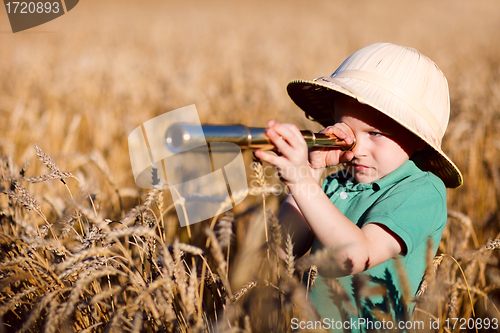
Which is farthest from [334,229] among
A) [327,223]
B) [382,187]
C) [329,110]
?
[329,110]

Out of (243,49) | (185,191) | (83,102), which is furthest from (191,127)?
(243,49)

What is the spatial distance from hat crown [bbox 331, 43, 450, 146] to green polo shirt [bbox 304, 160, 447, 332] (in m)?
0.17

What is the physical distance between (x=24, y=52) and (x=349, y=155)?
4.50 meters

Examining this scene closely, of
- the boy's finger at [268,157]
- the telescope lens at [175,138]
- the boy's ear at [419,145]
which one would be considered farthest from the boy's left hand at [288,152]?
the boy's ear at [419,145]

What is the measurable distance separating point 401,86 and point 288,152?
1.71 feet

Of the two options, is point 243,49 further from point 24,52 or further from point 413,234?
point 413,234

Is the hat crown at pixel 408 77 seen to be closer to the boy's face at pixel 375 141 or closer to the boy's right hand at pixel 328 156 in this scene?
the boy's face at pixel 375 141

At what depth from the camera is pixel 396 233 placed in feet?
3.29

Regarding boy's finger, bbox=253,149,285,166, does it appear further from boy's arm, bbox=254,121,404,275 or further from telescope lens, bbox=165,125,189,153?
telescope lens, bbox=165,125,189,153

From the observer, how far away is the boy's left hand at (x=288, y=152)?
838 mm

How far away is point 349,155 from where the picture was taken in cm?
120

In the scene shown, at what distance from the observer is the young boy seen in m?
1.01

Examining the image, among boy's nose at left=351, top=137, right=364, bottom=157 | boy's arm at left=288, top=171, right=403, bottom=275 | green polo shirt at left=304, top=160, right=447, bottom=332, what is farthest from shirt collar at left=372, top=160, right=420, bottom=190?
boy's arm at left=288, top=171, right=403, bottom=275

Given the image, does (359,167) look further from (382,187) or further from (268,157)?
(268,157)
